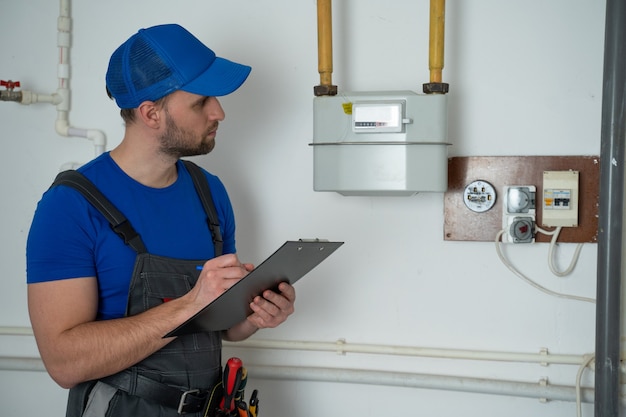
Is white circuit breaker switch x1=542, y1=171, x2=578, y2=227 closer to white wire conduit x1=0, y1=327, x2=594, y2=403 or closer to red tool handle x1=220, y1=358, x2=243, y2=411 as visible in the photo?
white wire conduit x1=0, y1=327, x2=594, y2=403

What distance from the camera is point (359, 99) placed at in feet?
5.29

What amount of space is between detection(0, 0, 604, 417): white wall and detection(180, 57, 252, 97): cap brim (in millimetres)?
387

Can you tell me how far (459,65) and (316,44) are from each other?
0.37 metres

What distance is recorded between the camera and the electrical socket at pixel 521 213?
1.69 metres

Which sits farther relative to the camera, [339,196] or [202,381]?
[339,196]

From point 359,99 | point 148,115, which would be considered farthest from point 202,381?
point 359,99

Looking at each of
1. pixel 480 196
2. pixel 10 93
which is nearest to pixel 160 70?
pixel 10 93

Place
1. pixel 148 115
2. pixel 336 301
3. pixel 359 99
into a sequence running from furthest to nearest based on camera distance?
pixel 336 301, pixel 359 99, pixel 148 115

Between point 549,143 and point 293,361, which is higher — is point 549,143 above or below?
above

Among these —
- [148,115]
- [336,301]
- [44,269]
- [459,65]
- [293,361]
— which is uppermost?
[459,65]

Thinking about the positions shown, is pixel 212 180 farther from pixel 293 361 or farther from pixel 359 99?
pixel 293 361

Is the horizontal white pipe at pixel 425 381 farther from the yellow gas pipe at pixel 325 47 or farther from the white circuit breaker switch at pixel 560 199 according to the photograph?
the yellow gas pipe at pixel 325 47

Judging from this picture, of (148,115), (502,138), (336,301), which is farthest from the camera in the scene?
(336,301)

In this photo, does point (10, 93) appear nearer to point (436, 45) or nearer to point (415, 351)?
point (436, 45)
